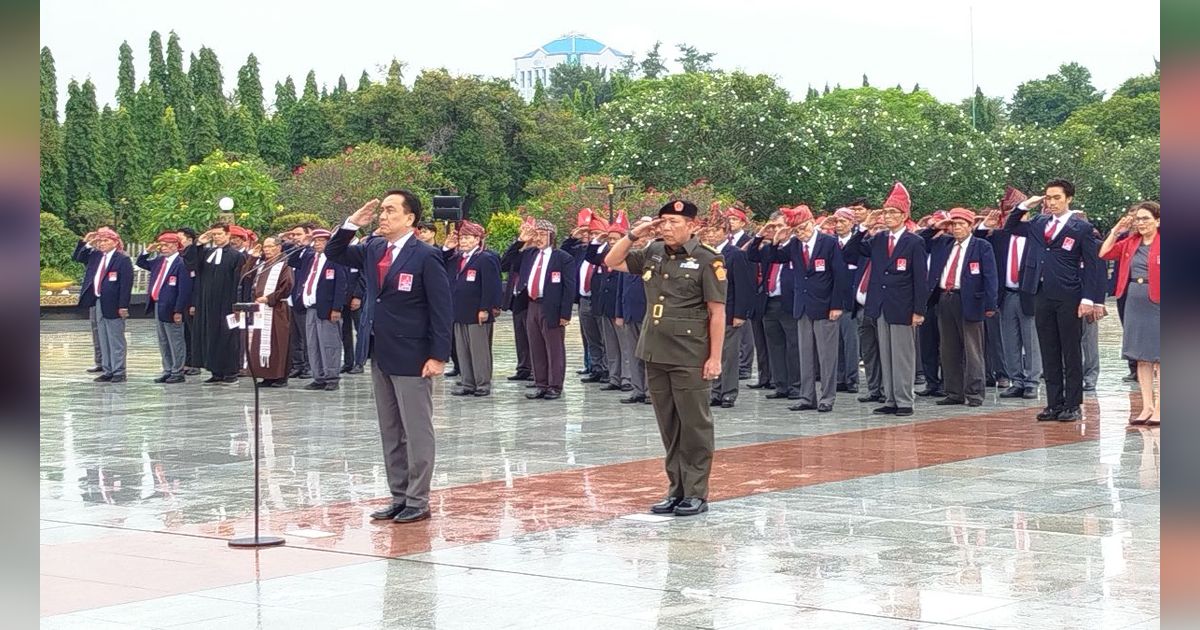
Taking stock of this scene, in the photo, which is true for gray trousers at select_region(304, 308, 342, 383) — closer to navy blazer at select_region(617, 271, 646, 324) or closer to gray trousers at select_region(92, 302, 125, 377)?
gray trousers at select_region(92, 302, 125, 377)

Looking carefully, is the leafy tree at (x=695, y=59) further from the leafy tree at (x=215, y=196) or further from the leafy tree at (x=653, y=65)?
the leafy tree at (x=215, y=196)

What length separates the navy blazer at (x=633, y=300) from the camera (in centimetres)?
1734

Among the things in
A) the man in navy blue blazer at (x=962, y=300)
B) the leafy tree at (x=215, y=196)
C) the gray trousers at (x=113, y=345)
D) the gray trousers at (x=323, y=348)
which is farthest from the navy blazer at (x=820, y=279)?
the leafy tree at (x=215, y=196)

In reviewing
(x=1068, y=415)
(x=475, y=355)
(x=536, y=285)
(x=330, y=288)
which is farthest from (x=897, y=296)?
(x=330, y=288)

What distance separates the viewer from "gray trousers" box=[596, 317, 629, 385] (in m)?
18.8

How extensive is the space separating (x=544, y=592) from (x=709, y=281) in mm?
2800

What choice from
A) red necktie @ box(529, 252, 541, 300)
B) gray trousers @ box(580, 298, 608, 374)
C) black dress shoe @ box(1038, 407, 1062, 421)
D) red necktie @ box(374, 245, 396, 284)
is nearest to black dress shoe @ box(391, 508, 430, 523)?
red necktie @ box(374, 245, 396, 284)

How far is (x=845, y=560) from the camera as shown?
7938 mm

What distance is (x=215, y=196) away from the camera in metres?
46.6

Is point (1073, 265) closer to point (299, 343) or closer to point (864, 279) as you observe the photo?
point (864, 279)

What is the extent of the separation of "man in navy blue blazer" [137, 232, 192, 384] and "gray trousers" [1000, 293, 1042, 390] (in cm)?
1062

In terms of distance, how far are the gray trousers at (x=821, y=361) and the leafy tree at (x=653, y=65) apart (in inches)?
4517

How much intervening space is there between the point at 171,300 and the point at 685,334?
12890mm
